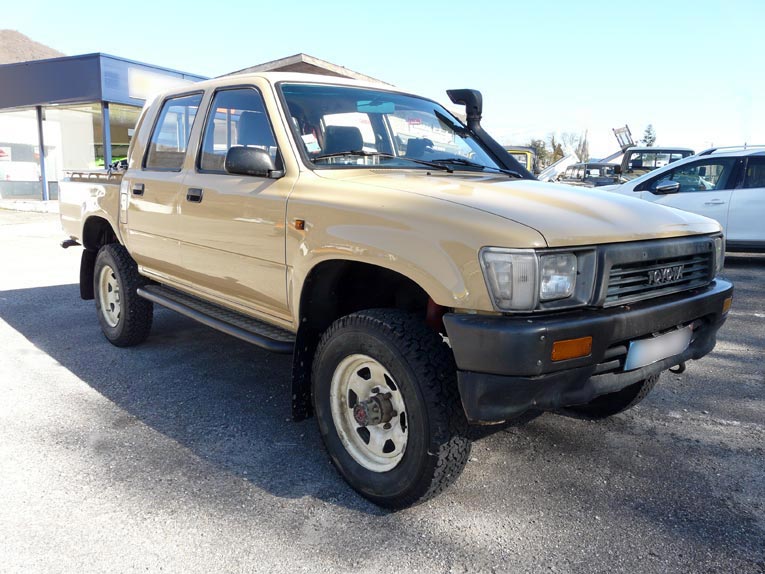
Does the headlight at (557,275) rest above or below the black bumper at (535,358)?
above

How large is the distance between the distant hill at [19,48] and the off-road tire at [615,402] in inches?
7426

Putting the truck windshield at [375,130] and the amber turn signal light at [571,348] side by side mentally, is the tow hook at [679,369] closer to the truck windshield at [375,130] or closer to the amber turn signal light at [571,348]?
the amber turn signal light at [571,348]

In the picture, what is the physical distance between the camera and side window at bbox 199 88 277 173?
3.40 metres

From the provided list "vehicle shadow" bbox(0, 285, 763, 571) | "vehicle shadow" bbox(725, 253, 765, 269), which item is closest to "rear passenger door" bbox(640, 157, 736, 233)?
"vehicle shadow" bbox(725, 253, 765, 269)

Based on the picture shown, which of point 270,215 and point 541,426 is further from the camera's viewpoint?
point 541,426

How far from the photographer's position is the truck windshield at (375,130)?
3281 millimetres

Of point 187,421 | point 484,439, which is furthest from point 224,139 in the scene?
point 484,439

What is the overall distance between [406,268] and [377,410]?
2.18 ft

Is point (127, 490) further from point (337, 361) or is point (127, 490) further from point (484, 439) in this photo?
point (484, 439)

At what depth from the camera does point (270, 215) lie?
3109mm

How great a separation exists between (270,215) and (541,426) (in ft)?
6.41

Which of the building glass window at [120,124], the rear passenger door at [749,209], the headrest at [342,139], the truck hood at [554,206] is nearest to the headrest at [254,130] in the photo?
the headrest at [342,139]

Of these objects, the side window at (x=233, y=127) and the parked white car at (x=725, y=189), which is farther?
the parked white car at (x=725, y=189)

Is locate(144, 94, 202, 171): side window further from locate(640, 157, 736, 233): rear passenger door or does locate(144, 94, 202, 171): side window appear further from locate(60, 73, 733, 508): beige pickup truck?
locate(640, 157, 736, 233): rear passenger door
